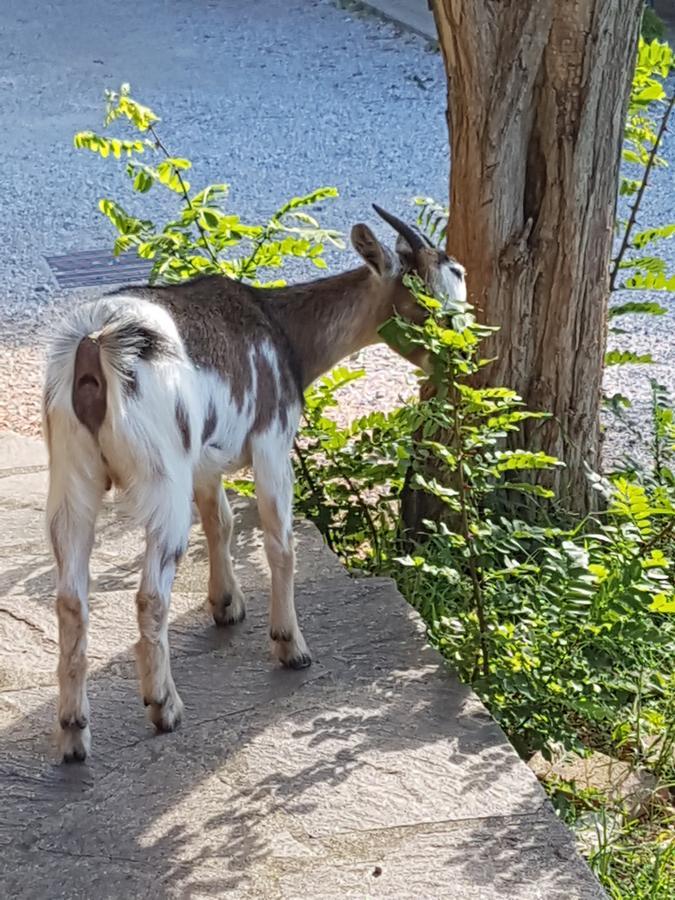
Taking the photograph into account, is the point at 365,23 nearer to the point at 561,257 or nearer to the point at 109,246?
the point at 109,246

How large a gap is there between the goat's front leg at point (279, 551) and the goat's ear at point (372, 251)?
0.74m

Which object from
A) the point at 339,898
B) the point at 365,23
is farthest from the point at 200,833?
the point at 365,23

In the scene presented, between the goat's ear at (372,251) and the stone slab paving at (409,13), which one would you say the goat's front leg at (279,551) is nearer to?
the goat's ear at (372,251)

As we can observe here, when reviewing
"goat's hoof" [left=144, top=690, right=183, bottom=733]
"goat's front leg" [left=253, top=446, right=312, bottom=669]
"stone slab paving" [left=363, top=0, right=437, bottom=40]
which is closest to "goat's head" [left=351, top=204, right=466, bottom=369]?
"goat's front leg" [left=253, top=446, right=312, bottom=669]

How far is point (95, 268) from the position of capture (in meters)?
8.39

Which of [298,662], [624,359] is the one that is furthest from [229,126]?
[298,662]

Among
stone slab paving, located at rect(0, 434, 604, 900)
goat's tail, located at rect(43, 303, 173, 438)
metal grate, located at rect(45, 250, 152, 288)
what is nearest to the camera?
stone slab paving, located at rect(0, 434, 604, 900)

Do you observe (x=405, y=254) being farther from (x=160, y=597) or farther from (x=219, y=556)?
(x=160, y=597)

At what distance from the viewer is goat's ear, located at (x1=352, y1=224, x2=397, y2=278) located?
437cm

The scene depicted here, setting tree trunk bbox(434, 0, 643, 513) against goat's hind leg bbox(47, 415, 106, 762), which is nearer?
goat's hind leg bbox(47, 415, 106, 762)

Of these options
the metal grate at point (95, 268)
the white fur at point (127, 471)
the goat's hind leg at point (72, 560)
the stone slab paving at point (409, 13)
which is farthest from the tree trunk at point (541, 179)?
the stone slab paving at point (409, 13)

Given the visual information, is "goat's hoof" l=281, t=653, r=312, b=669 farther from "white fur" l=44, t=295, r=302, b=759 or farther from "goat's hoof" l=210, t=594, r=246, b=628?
"white fur" l=44, t=295, r=302, b=759

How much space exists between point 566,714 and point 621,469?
1.39 m

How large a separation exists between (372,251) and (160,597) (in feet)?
4.64
